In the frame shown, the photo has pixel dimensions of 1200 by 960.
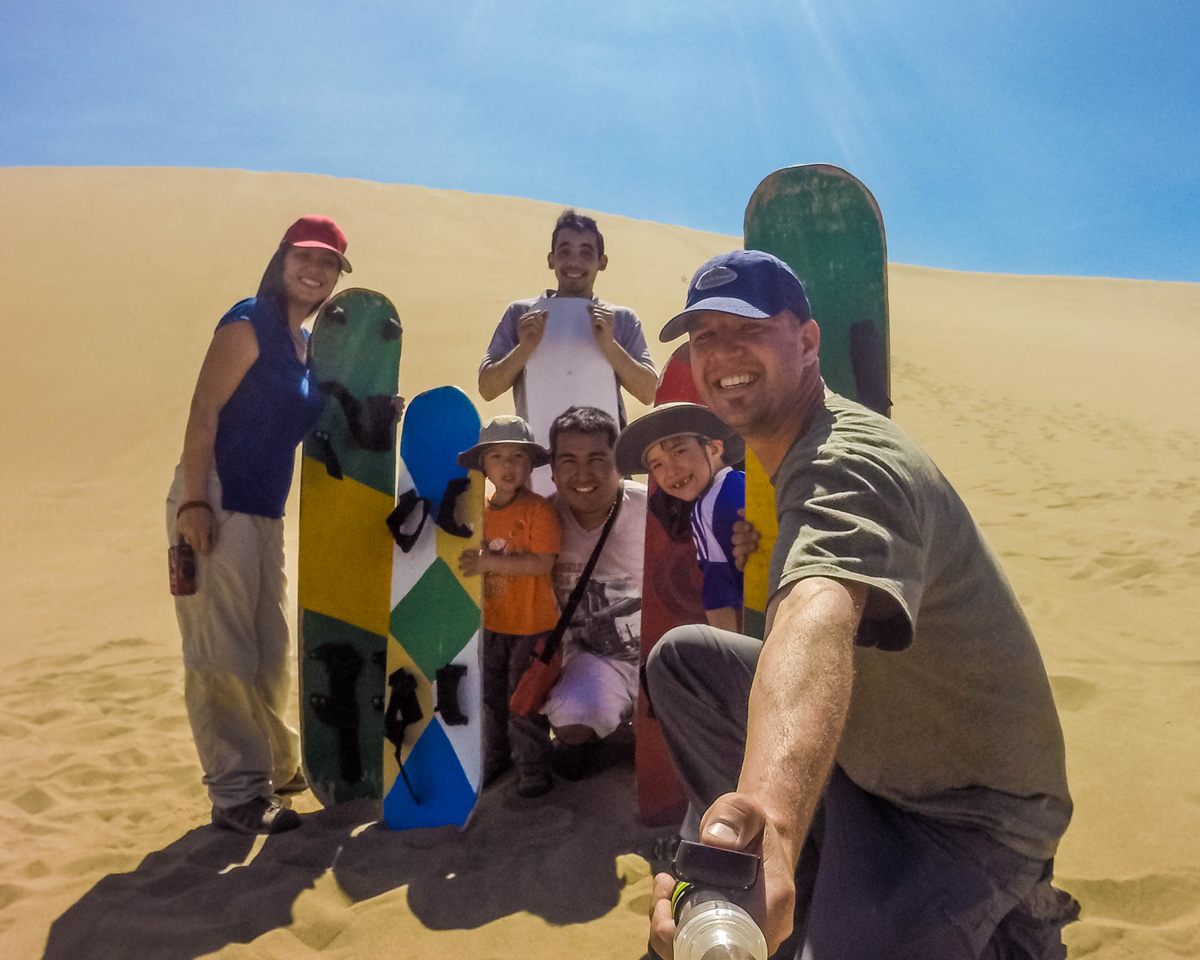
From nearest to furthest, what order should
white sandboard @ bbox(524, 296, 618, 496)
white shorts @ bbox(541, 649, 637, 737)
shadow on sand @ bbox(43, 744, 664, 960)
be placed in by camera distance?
shadow on sand @ bbox(43, 744, 664, 960) → white shorts @ bbox(541, 649, 637, 737) → white sandboard @ bbox(524, 296, 618, 496)

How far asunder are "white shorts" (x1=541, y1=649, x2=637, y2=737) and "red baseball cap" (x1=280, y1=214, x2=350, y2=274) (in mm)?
1787

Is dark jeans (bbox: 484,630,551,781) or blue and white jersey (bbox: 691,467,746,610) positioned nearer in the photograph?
blue and white jersey (bbox: 691,467,746,610)

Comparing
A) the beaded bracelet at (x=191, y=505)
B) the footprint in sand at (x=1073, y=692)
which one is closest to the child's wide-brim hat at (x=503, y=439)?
the beaded bracelet at (x=191, y=505)

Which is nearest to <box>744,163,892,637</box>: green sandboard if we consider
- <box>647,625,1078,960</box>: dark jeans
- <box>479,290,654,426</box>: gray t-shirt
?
<box>479,290,654,426</box>: gray t-shirt

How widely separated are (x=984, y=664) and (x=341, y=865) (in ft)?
7.32

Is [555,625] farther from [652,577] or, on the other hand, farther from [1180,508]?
[1180,508]

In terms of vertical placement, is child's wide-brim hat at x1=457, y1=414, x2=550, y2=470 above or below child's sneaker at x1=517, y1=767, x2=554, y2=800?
above

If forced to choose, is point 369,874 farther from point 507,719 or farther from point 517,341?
point 517,341

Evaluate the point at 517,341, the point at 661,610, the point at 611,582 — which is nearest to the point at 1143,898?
the point at 661,610

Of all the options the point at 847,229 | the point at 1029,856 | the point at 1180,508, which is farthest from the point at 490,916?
the point at 1180,508

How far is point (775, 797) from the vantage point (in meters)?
0.96

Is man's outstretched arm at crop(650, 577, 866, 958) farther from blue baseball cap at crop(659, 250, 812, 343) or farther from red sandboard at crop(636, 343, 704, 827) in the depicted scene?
red sandboard at crop(636, 343, 704, 827)

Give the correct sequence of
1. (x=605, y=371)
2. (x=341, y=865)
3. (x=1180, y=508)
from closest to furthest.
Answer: (x=341, y=865) → (x=605, y=371) → (x=1180, y=508)

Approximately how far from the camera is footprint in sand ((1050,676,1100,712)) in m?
3.65
